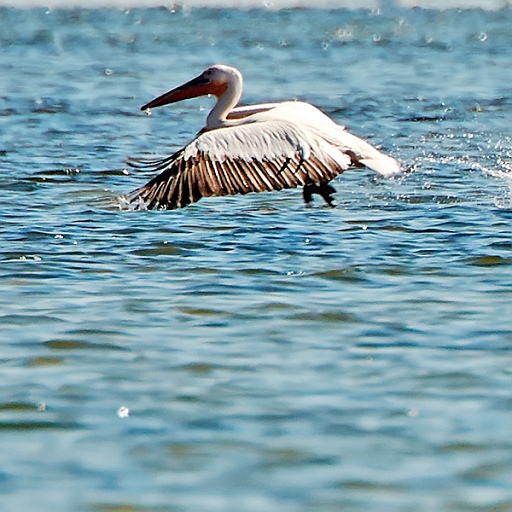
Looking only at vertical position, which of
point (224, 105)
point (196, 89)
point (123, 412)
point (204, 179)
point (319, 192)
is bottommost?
point (123, 412)

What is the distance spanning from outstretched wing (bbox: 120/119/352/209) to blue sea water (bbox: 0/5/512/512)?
409 millimetres

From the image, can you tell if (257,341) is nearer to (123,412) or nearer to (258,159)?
(123,412)

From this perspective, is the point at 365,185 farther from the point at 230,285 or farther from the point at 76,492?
the point at 76,492

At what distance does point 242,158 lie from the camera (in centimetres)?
792

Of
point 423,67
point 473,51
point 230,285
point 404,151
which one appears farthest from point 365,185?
point 473,51

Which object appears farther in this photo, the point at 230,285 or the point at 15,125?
the point at 15,125

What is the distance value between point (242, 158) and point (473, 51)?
25.5 m

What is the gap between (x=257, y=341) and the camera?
627 cm

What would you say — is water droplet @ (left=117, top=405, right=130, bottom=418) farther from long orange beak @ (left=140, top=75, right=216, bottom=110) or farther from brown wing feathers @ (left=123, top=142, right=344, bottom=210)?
long orange beak @ (left=140, top=75, right=216, bottom=110)

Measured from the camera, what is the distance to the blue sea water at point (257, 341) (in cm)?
454

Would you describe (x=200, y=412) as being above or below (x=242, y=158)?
below

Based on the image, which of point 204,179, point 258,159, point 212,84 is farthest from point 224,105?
point 204,179

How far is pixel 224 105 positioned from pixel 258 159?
1595 mm

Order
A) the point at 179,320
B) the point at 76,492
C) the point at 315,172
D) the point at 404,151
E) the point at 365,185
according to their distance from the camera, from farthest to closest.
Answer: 1. the point at 404,151
2. the point at 365,185
3. the point at 315,172
4. the point at 179,320
5. the point at 76,492
